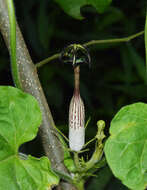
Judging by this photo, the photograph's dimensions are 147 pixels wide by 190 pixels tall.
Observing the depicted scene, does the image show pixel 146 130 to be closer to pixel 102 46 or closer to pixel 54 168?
pixel 54 168

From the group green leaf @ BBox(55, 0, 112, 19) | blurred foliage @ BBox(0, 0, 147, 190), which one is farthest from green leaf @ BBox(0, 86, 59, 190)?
blurred foliage @ BBox(0, 0, 147, 190)

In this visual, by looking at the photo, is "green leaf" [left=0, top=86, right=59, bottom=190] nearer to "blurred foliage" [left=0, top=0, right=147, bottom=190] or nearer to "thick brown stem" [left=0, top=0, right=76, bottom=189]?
"thick brown stem" [left=0, top=0, right=76, bottom=189]

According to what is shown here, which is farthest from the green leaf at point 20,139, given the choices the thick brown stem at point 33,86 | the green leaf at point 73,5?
the green leaf at point 73,5

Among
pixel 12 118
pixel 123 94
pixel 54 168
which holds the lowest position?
pixel 123 94

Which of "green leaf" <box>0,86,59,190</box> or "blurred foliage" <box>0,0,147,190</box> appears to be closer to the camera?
"green leaf" <box>0,86,59,190</box>

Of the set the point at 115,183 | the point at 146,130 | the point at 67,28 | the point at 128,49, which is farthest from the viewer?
the point at 67,28

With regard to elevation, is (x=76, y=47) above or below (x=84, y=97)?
above

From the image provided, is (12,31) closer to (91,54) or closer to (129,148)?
(129,148)

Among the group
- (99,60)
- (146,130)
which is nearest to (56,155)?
(146,130)
